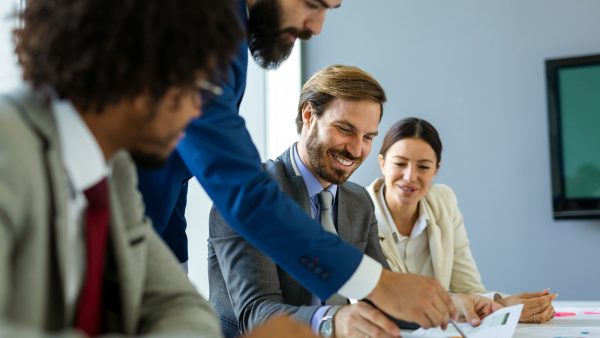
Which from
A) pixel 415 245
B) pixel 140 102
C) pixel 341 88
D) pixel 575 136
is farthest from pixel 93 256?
pixel 575 136

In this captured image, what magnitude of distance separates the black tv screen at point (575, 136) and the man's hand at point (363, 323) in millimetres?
2627

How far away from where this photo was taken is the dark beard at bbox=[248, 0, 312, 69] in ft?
5.10

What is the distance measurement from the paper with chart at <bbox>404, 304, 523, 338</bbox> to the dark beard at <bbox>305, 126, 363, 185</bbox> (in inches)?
21.9

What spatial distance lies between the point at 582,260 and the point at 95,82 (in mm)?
3586

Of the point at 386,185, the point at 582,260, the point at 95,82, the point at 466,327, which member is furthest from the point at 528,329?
the point at 582,260

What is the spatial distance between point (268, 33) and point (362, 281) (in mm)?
658

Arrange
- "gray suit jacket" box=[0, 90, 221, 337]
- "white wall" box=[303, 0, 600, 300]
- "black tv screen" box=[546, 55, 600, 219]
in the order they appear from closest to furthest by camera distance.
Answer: "gray suit jacket" box=[0, 90, 221, 337] → "black tv screen" box=[546, 55, 600, 219] → "white wall" box=[303, 0, 600, 300]

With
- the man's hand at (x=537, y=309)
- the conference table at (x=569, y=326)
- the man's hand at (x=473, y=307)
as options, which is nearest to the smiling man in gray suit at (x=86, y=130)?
the conference table at (x=569, y=326)

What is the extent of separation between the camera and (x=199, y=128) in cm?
125

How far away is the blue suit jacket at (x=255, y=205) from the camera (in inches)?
46.8

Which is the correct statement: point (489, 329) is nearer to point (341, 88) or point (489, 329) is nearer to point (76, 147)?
point (341, 88)

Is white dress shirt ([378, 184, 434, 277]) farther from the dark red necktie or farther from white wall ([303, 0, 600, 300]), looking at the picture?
the dark red necktie

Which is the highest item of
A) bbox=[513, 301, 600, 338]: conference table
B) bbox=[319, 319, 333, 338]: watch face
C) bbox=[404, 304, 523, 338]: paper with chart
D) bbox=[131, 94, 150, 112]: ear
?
bbox=[131, 94, 150, 112]: ear

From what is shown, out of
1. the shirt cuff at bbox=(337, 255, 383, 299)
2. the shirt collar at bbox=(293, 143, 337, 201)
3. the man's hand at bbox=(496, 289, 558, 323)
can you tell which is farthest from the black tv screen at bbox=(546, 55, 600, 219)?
the shirt cuff at bbox=(337, 255, 383, 299)
